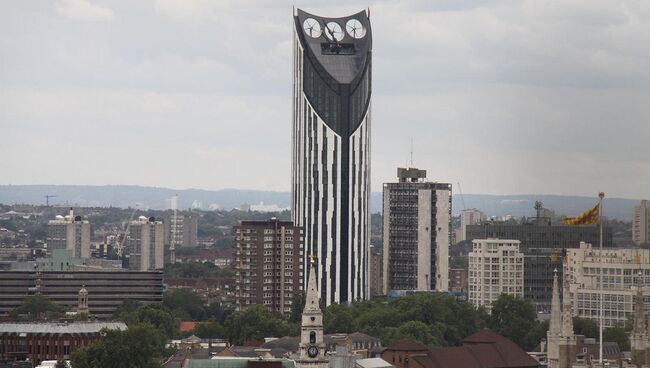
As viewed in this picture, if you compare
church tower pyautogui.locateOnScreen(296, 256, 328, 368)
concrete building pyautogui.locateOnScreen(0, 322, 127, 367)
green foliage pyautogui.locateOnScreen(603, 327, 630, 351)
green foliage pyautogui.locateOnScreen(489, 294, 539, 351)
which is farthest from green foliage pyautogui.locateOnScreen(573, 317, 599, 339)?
concrete building pyautogui.locateOnScreen(0, 322, 127, 367)

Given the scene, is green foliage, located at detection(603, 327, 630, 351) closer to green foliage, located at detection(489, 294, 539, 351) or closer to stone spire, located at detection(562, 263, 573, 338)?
green foliage, located at detection(489, 294, 539, 351)

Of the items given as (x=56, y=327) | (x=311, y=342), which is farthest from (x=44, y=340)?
(x=311, y=342)

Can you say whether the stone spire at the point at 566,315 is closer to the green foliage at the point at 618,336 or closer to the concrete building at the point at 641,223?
the green foliage at the point at 618,336

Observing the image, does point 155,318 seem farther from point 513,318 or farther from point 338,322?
point 513,318

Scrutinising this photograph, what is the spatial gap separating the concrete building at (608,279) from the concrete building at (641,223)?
1.12 metres

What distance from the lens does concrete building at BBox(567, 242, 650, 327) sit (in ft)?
604

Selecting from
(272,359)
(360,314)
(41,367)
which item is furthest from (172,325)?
(272,359)

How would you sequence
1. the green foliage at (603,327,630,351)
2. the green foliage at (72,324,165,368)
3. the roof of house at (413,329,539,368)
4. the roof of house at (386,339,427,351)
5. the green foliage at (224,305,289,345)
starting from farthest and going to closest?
the green foliage at (224,305,289,345), the roof of house at (386,339,427,351), the roof of house at (413,329,539,368), the green foliage at (72,324,165,368), the green foliage at (603,327,630,351)

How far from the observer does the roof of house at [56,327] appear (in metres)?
170

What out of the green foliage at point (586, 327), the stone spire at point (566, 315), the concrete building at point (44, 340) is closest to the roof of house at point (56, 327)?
the concrete building at point (44, 340)

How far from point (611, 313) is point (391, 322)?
687 inches

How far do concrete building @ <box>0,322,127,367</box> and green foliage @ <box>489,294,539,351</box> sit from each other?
1256 inches

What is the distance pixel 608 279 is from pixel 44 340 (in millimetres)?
45204

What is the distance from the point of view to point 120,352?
148m
